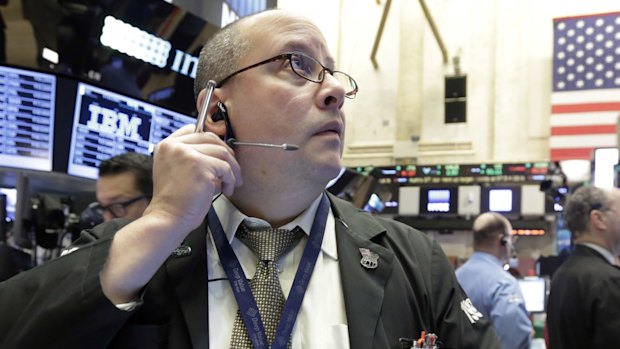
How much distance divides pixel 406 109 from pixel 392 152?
102 cm

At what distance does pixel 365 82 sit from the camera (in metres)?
14.4

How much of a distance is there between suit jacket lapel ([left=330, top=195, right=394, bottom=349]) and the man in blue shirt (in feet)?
9.10

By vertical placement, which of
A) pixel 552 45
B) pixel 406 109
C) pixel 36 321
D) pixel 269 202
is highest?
pixel 552 45

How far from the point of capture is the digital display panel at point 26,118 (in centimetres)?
361

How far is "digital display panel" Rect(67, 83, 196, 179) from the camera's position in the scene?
149 inches

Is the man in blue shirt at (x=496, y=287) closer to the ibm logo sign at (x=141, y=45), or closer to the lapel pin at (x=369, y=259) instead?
the ibm logo sign at (x=141, y=45)

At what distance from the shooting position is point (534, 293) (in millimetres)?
7348

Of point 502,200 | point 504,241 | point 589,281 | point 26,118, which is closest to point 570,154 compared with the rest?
point 502,200

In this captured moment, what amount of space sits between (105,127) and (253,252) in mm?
2744

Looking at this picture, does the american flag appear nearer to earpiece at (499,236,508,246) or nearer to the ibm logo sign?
earpiece at (499,236,508,246)

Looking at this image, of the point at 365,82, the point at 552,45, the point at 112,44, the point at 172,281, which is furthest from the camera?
the point at 365,82

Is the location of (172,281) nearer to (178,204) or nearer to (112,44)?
(178,204)

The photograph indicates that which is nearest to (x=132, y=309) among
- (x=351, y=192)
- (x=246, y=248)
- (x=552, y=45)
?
(x=246, y=248)


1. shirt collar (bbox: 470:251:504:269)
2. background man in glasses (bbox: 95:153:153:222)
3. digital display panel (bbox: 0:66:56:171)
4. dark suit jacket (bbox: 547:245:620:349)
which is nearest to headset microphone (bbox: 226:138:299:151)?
background man in glasses (bbox: 95:153:153:222)
